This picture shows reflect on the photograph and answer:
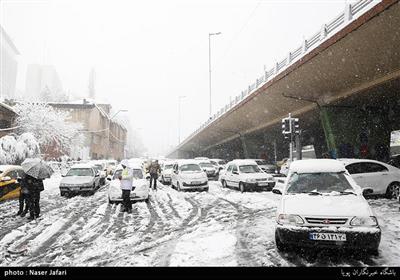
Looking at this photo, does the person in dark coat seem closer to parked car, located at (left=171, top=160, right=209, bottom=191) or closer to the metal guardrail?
parked car, located at (left=171, top=160, right=209, bottom=191)

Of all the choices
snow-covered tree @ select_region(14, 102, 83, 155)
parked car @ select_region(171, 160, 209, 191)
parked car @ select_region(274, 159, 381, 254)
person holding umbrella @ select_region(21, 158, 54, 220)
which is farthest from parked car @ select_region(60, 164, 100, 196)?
snow-covered tree @ select_region(14, 102, 83, 155)

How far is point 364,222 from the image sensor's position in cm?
519

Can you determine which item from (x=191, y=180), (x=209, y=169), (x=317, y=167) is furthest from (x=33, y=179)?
(x=209, y=169)

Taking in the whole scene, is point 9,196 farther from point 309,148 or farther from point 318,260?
point 309,148

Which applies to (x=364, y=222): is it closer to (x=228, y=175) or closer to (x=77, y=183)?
(x=228, y=175)

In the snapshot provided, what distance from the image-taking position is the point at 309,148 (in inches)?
1870

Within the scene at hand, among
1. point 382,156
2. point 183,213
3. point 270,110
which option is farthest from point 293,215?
point 270,110

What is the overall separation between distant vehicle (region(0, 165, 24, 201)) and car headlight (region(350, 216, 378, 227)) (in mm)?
11519

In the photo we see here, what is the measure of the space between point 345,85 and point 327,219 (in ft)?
46.5

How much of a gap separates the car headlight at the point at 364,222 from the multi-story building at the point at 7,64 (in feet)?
633

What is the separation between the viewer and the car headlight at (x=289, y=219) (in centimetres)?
544

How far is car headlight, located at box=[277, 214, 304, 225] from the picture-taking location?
544 centimetres

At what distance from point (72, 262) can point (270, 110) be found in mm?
23798

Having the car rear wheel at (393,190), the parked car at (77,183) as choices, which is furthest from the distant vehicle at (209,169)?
the car rear wheel at (393,190)
